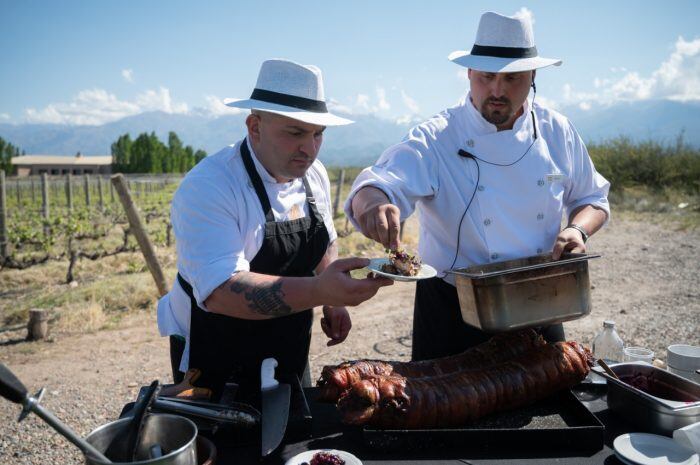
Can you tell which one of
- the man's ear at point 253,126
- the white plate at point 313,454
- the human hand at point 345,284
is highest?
the man's ear at point 253,126

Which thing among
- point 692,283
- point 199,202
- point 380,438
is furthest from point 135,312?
point 692,283

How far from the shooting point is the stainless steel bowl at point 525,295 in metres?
2.23

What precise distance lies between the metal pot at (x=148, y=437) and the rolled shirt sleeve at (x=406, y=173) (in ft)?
4.26

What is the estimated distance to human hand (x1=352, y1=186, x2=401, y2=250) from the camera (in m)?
2.42

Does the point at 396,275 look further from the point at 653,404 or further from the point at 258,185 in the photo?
the point at 653,404

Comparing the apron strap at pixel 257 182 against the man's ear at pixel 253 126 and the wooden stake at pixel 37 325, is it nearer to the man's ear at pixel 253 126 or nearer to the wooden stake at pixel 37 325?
the man's ear at pixel 253 126

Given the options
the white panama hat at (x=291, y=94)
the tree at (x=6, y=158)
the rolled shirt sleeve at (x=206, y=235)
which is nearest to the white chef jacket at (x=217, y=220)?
the rolled shirt sleeve at (x=206, y=235)

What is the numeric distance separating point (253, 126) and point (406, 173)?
86cm

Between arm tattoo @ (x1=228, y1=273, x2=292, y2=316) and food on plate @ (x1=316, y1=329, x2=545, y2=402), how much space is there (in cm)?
37

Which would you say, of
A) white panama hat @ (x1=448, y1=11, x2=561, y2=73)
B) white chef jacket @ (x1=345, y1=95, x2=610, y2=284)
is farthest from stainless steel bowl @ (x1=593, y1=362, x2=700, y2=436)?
white panama hat @ (x1=448, y1=11, x2=561, y2=73)

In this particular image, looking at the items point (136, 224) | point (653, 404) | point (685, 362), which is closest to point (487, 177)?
point (653, 404)

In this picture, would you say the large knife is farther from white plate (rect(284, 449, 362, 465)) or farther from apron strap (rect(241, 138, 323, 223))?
apron strap (rect(241, 138, 323, 223))

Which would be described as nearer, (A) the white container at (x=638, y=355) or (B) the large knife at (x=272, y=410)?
(B) the large knife at (x=272, y=410)

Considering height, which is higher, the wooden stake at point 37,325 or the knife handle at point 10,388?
the knife handle at point 10,388
